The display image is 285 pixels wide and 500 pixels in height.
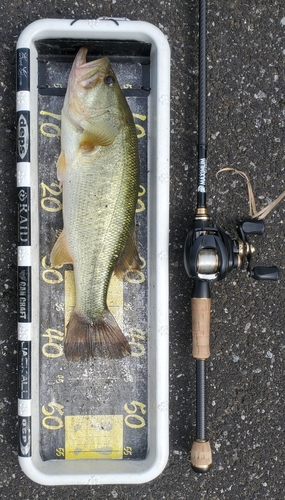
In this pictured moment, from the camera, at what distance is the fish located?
5.71ft

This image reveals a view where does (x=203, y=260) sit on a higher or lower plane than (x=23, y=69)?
lower

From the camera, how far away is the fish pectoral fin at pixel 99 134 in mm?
1729

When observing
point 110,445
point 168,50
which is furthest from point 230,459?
point 168,50

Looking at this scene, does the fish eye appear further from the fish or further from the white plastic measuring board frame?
the white plastic measuring board frame

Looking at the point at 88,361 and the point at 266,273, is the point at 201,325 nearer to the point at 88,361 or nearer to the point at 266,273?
the point at 266,273

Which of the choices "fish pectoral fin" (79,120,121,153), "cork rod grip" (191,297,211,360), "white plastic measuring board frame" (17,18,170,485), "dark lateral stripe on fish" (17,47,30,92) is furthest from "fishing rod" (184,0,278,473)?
"dark lateral stripe on fish" (17,47,30,92)

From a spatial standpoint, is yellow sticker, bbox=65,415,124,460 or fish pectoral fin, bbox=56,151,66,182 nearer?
fish pectoral fin, bbox=56,151,66,182

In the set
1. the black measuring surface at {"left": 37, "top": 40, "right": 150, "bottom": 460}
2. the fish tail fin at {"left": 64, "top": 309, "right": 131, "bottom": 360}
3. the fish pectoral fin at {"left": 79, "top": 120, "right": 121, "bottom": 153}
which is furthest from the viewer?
the black measuring surface at {"left": 37, "top": 40, "right": 150, "bottom": 460}

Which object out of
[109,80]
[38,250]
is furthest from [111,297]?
[109,80]

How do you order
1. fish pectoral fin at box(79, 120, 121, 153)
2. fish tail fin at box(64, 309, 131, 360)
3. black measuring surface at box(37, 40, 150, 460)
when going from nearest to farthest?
fish pectoral fin at box(79, 120, 121, 153)
fish tail fin at box(64, 309, 131, 360)
black measuring surface at box(37, 40, 150, 460)

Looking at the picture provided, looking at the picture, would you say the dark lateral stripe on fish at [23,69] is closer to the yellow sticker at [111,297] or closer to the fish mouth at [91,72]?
the fish mouth at [91,72]

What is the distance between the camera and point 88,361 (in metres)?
1.98

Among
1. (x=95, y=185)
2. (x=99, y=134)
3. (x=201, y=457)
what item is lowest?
(x=201, y=457)

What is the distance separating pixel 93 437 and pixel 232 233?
42.8 inches
